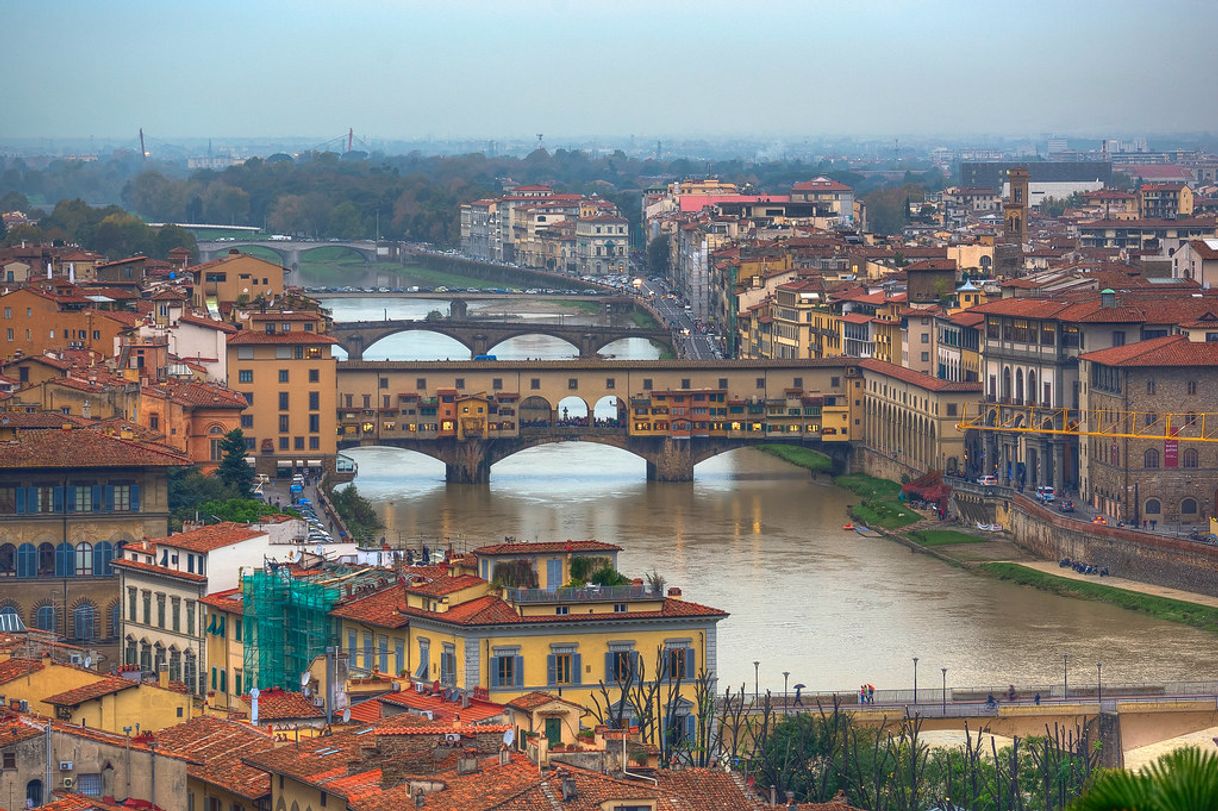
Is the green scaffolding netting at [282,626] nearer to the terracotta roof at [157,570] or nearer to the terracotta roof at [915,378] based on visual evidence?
the terracotta roof at [157,570]

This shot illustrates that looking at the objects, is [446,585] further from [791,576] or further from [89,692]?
[791,576]

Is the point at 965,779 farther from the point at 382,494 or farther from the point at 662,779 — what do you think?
the point at 382,494

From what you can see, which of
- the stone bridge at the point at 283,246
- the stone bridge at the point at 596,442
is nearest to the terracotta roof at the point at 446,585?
the stone bridge at the point at 596,442

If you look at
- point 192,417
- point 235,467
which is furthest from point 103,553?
point 192,417

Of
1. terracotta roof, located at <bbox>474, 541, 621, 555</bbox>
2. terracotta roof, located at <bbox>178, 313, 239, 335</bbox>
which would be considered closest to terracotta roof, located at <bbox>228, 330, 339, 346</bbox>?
terracotta roof, located at <bbox>178, 313, 239, 335</bbox>

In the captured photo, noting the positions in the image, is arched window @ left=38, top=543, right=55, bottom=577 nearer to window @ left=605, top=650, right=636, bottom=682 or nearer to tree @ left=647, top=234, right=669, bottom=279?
window @ left=605, top=650, right=636, bottom=682

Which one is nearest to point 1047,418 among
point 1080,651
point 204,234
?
point 1080,651
